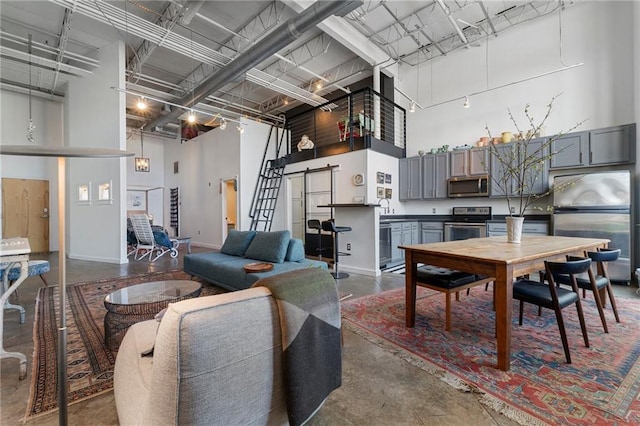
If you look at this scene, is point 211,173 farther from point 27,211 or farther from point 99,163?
point 27,211

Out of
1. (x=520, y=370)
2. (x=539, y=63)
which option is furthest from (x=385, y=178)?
(x=520, y=370)

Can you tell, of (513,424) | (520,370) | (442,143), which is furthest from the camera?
(442,143)

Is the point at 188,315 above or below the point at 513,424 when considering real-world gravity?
above

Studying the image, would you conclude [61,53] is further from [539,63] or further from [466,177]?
[539,63]

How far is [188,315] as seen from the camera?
94 centimetres

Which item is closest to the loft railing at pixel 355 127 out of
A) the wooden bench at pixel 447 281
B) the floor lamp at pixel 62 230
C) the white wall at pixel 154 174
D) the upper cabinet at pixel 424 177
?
the upper cabinet at pixel 424 177

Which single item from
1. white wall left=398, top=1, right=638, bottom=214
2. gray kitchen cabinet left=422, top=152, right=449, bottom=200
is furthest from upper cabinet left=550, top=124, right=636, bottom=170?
gray kitchen cabinet left=422, top=152, right=449, bottom=200

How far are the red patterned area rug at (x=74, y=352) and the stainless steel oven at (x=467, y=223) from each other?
4.93 meters

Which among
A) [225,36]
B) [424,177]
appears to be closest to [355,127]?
[424,177]

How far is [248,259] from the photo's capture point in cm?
397

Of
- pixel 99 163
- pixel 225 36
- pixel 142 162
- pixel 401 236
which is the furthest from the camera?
pixel 142 162

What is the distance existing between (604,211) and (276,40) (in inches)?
232

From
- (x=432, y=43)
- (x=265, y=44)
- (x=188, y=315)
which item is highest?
(x=432, y=43)

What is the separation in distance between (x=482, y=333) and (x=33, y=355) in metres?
3.87
